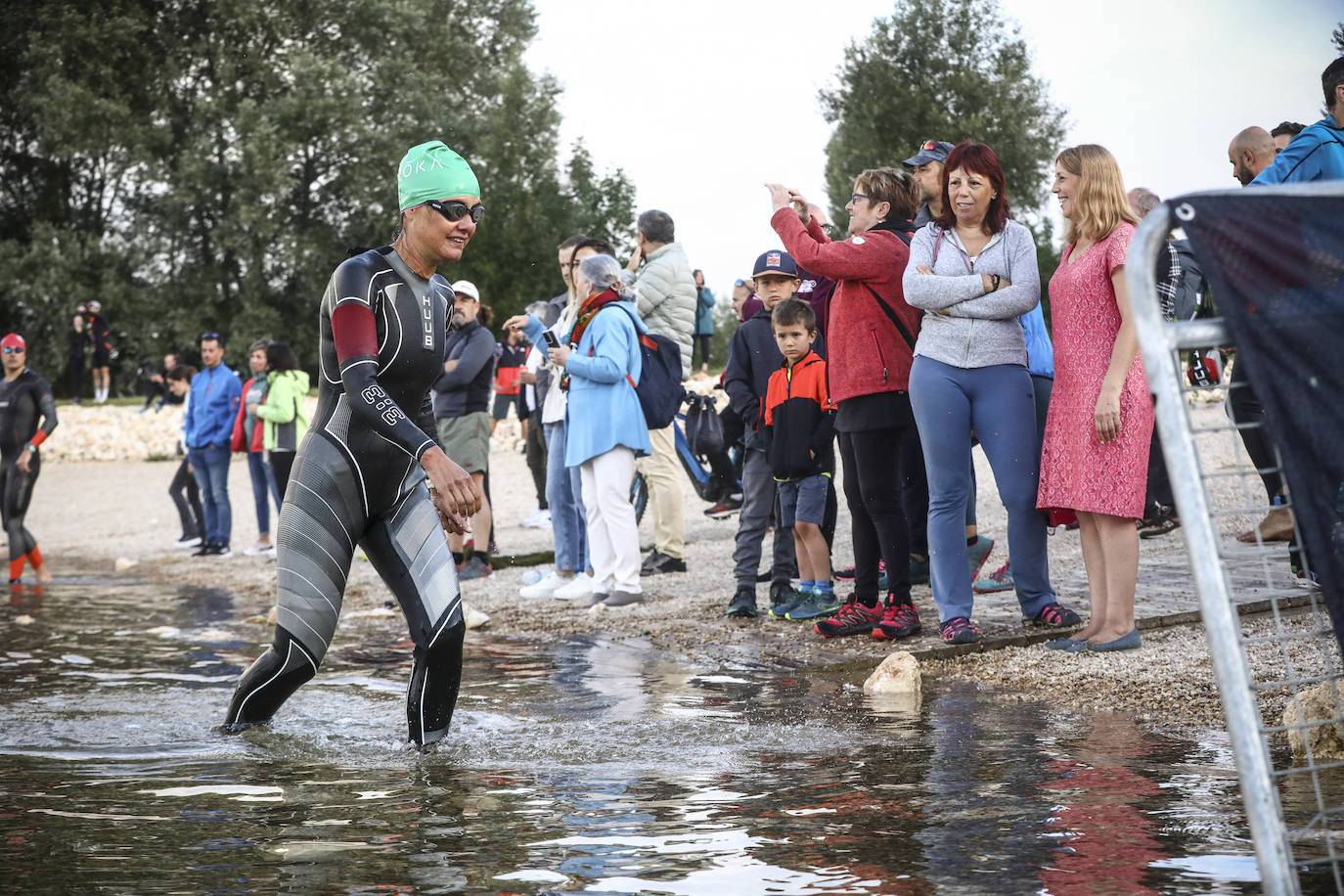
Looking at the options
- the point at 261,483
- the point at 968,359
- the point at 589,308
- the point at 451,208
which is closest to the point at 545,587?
the point at 589,308

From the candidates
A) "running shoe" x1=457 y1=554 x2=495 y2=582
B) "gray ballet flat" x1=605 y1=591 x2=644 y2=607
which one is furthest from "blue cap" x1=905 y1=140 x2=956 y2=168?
"running shoe" x1=457 y1=554 x2=495 y2=582

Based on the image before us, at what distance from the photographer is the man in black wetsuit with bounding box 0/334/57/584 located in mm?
12375

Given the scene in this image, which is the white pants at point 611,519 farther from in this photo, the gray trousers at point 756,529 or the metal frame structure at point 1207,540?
the metal frame structure at point 1207,540

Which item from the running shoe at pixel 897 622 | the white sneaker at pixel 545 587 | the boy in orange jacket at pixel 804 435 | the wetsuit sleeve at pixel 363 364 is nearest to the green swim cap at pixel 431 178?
the wetsuit sleeve at pixel 363 364

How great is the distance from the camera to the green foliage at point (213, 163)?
36469 mm

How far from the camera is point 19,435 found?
40.8ft

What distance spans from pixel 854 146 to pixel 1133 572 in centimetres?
3912

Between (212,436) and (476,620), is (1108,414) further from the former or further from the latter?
(212,436)

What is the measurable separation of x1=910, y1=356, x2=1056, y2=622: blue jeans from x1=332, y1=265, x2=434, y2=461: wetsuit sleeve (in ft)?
9.22

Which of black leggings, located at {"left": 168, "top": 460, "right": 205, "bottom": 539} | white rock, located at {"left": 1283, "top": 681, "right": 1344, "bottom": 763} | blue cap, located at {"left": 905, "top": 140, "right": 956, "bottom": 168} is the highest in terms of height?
blue cap, located at {"left": 905, "top": 140, "right": 956, "bottom": 168}

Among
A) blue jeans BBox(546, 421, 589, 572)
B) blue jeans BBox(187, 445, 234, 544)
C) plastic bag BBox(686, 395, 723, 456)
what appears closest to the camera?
blue jeans BBox(546, 421, 589, 572)

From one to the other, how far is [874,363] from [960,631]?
55.6 inches

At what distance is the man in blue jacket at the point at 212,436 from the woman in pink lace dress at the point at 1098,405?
10.7 m

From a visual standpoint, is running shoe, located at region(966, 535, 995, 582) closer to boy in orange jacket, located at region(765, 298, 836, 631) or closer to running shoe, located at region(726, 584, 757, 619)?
boy in orange jacket, located at region(765, 298, 836, 631)
